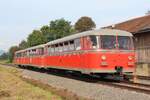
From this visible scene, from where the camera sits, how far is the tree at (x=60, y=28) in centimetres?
7375

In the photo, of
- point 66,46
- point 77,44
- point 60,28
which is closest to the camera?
point 77,44

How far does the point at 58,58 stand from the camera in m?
25.9

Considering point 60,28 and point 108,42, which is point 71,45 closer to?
point 108,42

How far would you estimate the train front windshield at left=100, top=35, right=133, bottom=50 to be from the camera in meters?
19.3

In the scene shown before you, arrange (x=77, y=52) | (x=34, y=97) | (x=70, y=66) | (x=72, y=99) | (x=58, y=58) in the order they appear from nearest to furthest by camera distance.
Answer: (x=72, y=99) < (x=34, y=97) < (x=77, y=52) < (x=70, y=66) < (x=58, y=58)

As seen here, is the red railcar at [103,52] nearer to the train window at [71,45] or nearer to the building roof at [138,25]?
the train window at [71,45]

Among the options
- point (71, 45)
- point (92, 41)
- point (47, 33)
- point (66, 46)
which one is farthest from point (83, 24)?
point (92, 41)

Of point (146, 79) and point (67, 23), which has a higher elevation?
point (67, 23)

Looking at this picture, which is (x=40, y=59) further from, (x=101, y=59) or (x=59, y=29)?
(x=59, y=29)

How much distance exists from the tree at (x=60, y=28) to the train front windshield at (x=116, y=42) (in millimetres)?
53037

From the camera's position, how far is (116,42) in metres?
19.7

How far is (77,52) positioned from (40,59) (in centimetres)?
1397

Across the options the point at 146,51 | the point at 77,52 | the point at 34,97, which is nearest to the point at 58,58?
the point at 77,52

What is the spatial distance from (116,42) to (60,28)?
5526 centimetres
